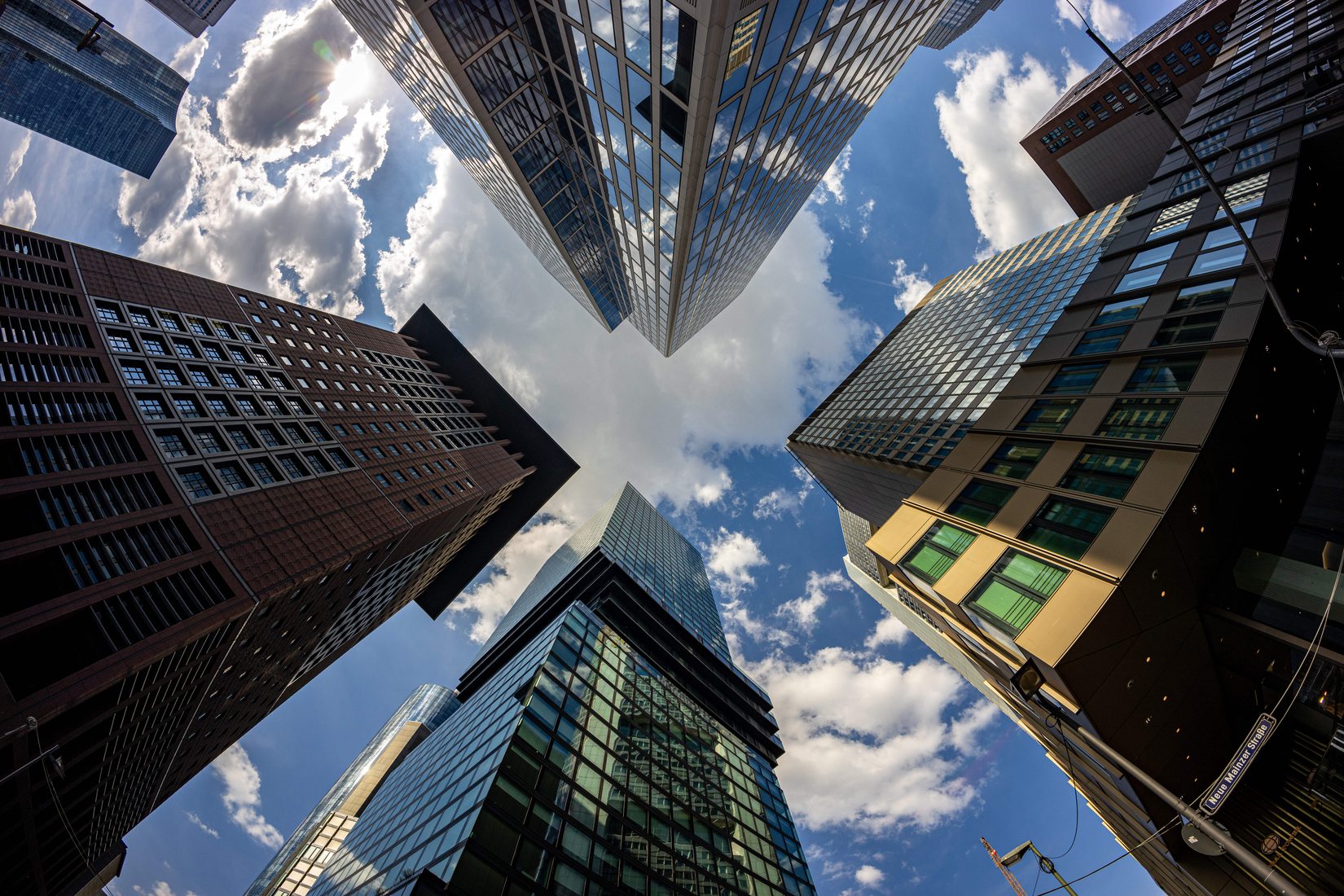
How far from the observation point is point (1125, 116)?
221 feet

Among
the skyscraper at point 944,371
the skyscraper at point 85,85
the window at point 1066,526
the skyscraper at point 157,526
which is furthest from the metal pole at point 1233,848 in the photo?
the skyscraper at point 85,85

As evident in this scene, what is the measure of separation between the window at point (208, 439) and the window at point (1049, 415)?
43797 millimetres

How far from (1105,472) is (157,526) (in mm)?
40730

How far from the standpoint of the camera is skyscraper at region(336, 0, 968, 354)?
17094 mm

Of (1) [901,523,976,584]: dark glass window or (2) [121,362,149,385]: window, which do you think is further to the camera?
(2) [121,362,149,385]: window

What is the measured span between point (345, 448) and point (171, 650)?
78.3ft

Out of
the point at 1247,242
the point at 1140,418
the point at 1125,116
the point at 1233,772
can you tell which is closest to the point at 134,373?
the point at 1247,242

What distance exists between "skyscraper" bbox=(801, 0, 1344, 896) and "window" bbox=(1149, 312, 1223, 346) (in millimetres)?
76

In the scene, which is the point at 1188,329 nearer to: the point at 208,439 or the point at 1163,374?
the point at 1163,374

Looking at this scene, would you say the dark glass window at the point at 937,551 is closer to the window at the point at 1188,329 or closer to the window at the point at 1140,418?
the window at the point at 1140,418

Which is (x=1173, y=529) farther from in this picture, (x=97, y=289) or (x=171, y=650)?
(x=97, y=289)

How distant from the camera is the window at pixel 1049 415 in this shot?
16422 mm

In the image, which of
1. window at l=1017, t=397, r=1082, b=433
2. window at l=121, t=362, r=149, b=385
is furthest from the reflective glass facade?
window at l=121, t=362, r=149, b=385

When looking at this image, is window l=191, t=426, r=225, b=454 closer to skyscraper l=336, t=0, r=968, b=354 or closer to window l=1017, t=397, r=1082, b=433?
skyscraper l=336, t=0, r=968, b=354
